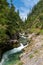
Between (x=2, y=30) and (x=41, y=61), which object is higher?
(x=2, y=30)

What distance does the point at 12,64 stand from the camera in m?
Answer: 39.2

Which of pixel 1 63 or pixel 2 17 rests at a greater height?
pixel 2 17

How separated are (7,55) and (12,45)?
36.1ft

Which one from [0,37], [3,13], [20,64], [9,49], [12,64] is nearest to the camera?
[20,64]

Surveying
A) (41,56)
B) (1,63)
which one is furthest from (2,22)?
(41,56)

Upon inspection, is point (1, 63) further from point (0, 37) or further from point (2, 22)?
point (2, 22)

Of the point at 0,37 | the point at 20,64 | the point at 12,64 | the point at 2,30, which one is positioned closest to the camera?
the point at 20,64

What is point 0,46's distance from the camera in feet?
160

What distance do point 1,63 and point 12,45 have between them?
62.0ft

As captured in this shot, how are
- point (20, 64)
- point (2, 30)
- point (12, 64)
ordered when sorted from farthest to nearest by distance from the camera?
point (2, 30) < point (12, 64) < point (20, 64)

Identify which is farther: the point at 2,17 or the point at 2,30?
the point at 2,17

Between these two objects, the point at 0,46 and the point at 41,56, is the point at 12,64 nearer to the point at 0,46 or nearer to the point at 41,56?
the point at 41,56

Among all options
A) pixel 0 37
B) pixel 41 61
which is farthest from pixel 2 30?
pixel 41 61

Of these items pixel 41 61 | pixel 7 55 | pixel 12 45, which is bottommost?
pixel 41 61
